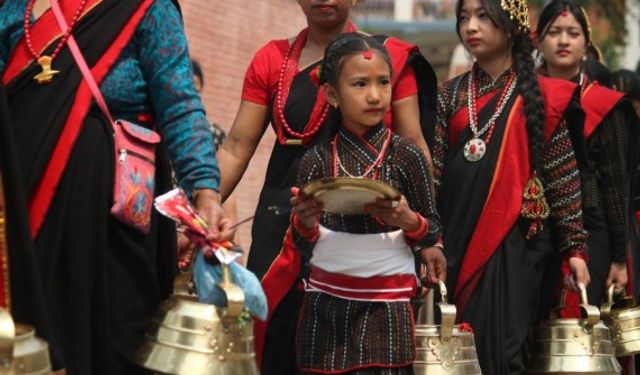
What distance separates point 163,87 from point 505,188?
209 cm

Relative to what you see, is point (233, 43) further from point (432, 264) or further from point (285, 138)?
point (432, 264)

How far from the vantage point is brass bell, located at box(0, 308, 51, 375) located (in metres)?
3.80

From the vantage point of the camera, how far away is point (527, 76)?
664cm

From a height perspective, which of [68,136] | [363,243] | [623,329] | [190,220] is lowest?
[623,329]

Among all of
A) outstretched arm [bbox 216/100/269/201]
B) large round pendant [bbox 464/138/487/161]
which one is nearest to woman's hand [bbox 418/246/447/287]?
outstretched arm [bbox 216/100/269/201]

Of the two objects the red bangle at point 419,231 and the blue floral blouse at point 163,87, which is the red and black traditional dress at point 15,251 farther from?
the red bangle at point 419,231

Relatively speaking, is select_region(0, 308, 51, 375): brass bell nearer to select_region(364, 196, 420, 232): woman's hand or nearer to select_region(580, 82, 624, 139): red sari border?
select_region(364, 196, 420, 232): woman's hand

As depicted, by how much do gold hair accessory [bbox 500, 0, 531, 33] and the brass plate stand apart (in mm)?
1744

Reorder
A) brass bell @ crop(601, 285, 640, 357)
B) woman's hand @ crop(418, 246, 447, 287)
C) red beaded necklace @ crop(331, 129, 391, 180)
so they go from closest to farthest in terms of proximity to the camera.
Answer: red beaded necklace @ crop(331, 129, 391, 180) → woman's hand @ crop(418, 246, 447, 287) → brass bell @ crop(601, 285, 640, 357)

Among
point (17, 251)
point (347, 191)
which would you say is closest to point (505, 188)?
point (347, 191)

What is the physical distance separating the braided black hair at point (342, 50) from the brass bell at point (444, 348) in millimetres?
805

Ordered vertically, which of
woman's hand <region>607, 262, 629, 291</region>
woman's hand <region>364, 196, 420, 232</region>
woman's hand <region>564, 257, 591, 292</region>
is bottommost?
woman's hand <region>607, 262, 629, 291</region>

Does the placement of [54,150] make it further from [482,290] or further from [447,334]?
[482,290]

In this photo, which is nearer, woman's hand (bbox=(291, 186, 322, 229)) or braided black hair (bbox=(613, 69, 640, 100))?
woman's hand (bbox=(291, 186, 322, 229))
